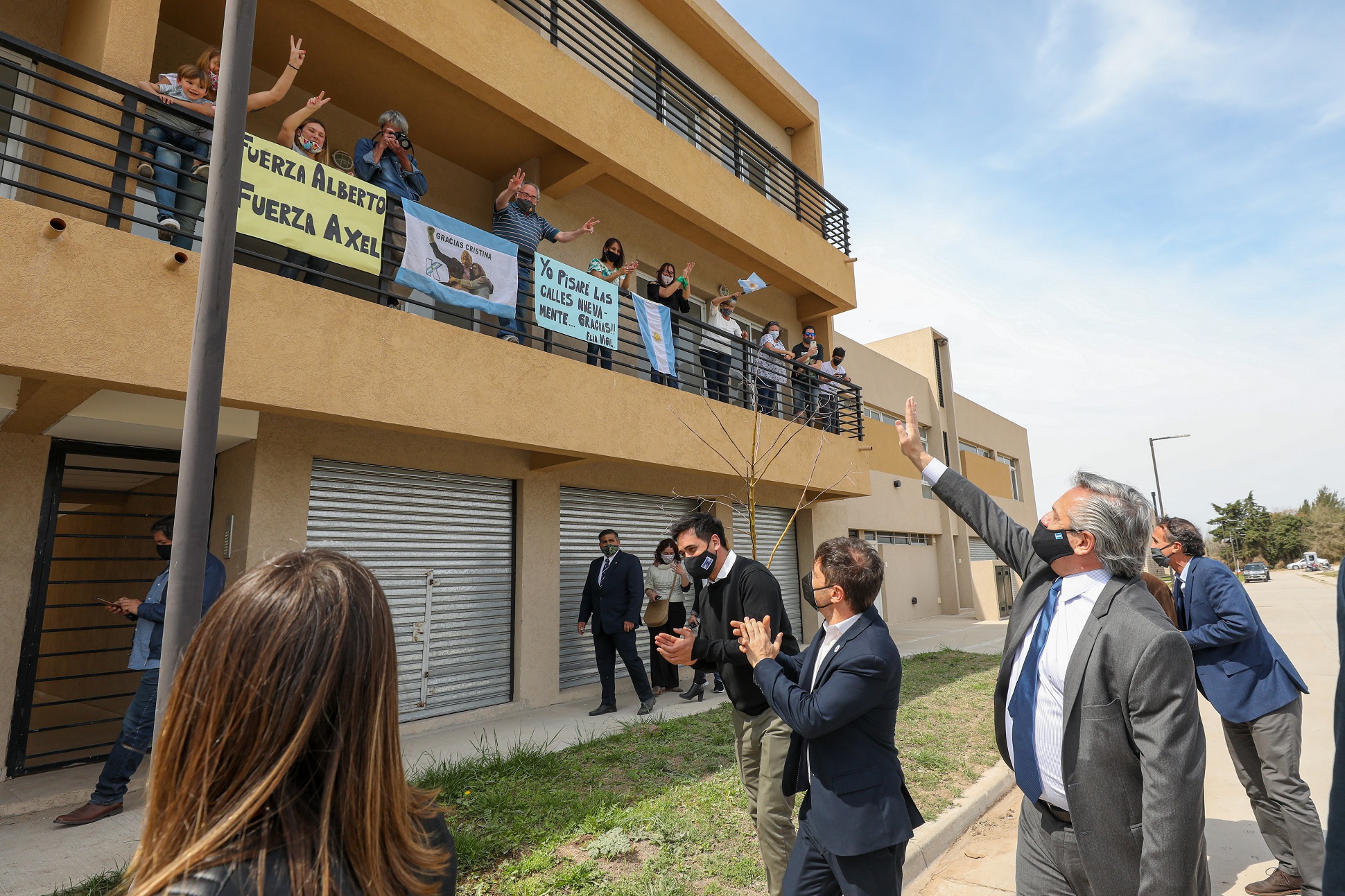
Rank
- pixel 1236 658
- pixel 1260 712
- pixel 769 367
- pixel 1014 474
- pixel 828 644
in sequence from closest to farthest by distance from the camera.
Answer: pixel 828 644, pixel 1260 712, pixel 1236 658, pixel 769 367, pixel 1014 474

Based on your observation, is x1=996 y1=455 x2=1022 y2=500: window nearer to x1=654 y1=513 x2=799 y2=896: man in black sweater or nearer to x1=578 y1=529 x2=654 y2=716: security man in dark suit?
x1=578 y1=529 x2=654 y2=716: security man in dark suit

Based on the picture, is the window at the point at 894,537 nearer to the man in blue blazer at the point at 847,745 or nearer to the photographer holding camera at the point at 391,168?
the photographer holding camera at the point at 391,168

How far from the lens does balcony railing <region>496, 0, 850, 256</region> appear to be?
9.48 m

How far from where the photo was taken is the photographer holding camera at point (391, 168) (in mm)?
6738

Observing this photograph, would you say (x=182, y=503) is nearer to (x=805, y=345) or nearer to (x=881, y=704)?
(x=881, y=704)

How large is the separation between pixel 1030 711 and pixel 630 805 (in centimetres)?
329

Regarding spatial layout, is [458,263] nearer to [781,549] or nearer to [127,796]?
[127,796]

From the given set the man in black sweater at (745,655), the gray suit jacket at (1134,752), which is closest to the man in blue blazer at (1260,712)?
the gray suit jacket at (1134,752)

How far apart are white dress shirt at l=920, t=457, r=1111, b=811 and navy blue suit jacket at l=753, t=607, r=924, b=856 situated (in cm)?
46

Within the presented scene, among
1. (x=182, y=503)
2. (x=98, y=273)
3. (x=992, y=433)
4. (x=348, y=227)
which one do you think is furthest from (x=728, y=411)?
(x=992, y=433)

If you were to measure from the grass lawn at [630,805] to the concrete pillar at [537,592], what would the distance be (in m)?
2.04

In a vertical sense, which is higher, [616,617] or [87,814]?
[616,617]

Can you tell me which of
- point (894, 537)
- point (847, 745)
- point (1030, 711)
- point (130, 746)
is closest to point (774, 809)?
point (847, 745)

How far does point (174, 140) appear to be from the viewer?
5539 mm
